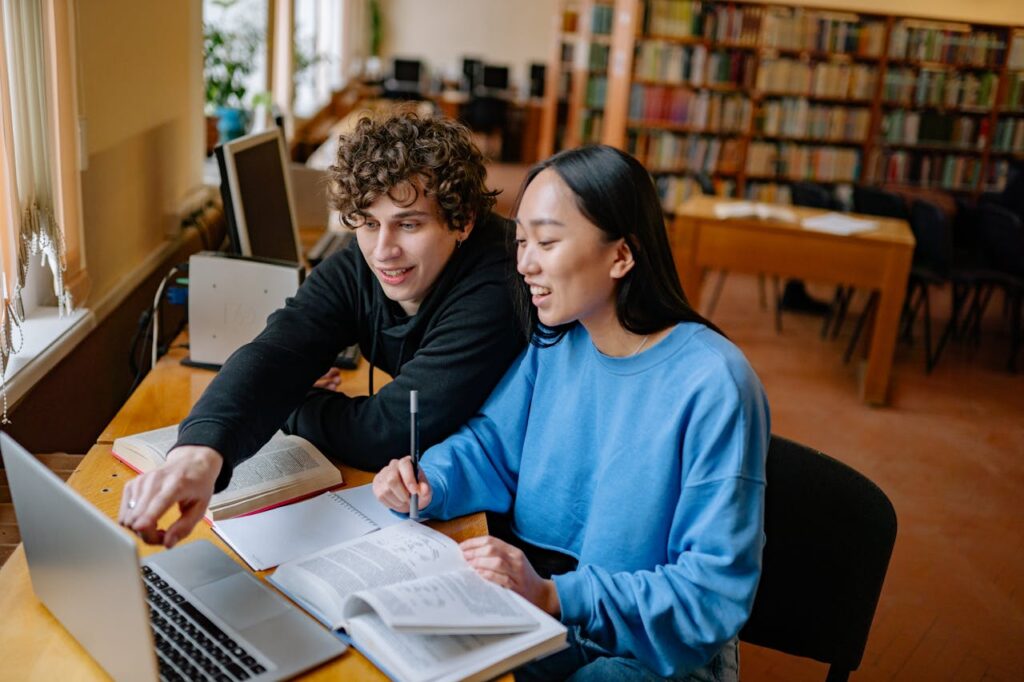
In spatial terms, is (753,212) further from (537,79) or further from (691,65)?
(537,79)

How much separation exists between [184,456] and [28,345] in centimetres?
83

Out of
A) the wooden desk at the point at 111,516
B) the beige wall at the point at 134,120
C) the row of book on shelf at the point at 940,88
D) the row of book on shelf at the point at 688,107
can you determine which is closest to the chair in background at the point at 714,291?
the row of book on shelf at the point at 688,107

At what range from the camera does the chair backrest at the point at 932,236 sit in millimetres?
4953

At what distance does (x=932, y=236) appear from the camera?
5059 mm

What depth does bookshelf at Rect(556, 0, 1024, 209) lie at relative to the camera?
23.3 ft

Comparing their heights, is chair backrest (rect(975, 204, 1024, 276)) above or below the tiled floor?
above

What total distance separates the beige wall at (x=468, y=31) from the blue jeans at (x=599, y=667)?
454 inches

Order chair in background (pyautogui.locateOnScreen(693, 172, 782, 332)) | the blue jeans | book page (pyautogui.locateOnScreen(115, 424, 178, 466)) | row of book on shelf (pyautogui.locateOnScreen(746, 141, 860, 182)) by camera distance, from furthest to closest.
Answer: row of book on shelf (pyautogui.locateOnScreen(746, 141, 860, 182)), chair in background (pyautogui.locateOnScreen(693, 172, 782, 332)), book page (pyautogui.locateOnScreen(115, 424, 178, 466)), the blue jeans

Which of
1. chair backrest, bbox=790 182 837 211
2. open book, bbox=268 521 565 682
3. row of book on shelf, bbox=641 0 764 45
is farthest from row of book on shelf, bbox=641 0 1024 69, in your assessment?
open book, bbox=268 521 565 682

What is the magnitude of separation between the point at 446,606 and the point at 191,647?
0.30 m

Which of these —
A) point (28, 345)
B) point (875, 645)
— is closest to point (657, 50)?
point (875, 645)

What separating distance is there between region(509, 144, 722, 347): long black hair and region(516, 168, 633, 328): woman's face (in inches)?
0.5

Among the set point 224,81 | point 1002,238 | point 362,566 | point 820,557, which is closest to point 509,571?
point 362,566

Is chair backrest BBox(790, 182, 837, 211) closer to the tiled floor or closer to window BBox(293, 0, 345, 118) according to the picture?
the tiled floor
